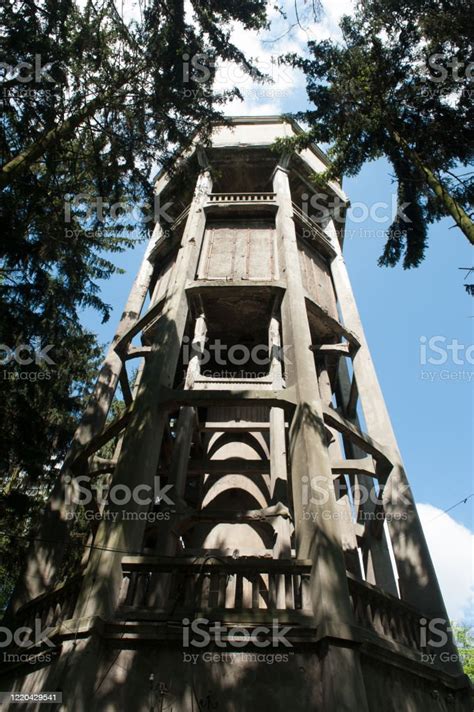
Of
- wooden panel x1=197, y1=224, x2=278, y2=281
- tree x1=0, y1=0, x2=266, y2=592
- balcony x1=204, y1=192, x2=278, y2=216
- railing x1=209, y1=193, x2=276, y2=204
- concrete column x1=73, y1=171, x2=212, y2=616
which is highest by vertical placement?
railing x1=209, y1=193, x2=276, y2=204

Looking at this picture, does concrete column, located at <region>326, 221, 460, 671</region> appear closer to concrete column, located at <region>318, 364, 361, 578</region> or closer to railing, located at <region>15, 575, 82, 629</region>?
concrete column, located at <region>318, 364, 361, 578</region>

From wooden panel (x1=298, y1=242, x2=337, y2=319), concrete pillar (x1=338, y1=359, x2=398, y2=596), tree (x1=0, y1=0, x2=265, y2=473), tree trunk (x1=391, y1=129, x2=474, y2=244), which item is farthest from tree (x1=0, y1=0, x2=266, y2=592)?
concrete pillar (x1=338, y1=359, x2=398, y2=596)

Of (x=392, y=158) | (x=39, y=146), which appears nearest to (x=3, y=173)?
(x=39, y=146)

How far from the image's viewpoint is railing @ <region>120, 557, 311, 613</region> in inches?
250

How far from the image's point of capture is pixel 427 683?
6.61 metres

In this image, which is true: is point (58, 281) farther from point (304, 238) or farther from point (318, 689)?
point (318, 689)

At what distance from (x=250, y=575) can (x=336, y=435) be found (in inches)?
277

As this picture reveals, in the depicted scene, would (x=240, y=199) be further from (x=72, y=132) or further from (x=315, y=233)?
(x=72, y=132)

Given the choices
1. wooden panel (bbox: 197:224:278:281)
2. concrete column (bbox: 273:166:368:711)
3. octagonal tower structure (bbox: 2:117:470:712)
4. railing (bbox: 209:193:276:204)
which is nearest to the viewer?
concrete column (bbox: 273:166:368:711)

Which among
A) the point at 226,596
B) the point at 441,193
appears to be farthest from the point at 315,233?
the point at 226,596

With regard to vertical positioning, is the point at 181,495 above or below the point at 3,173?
below

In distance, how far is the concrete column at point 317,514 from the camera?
533 centimetres

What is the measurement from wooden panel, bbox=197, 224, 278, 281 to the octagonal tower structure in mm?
55

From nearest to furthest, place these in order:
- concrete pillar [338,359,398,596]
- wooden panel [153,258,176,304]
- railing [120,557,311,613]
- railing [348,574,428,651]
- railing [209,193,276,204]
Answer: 1. railing [120,557,311,613]
2. railing [348,574,428,651]
3. concrete pillar [338,359,398,596]
4. wooden panel [153,258,176,304]
5. railing [209,193,276,204]
